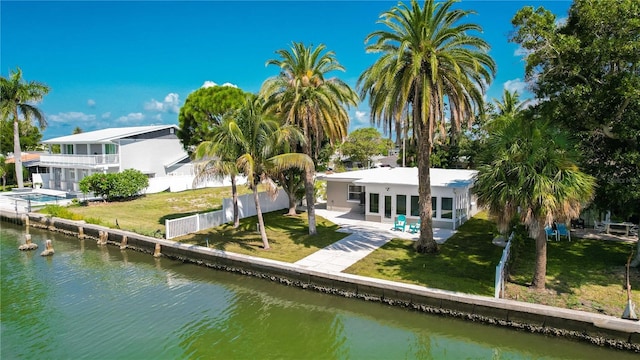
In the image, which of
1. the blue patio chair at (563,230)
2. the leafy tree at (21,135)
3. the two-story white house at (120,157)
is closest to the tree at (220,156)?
the blue patio chair at (563,230)

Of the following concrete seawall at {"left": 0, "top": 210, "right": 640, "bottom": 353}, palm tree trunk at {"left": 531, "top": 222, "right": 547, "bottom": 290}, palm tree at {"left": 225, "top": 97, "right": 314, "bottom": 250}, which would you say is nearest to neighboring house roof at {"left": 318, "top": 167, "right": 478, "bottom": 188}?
palm tree at {"left": 225, "top": 97, "right": 314, "bottom": 250}

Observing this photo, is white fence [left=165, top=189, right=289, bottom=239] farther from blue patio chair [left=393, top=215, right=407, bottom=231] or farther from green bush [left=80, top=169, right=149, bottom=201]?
green bush [left=80, top=169, right=149, bottom=201]

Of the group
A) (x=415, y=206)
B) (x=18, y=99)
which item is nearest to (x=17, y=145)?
(x=18, y=99)

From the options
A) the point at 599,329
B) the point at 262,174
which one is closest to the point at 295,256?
the point at 262,174

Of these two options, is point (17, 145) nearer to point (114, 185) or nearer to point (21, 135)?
point (114, 185)

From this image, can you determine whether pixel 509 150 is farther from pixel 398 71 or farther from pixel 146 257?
pixel 146 257

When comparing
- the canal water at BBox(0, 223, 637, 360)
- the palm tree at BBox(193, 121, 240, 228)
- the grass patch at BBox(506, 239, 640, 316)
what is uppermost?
the palm tree at BBox(193, 121, 240, 228)
